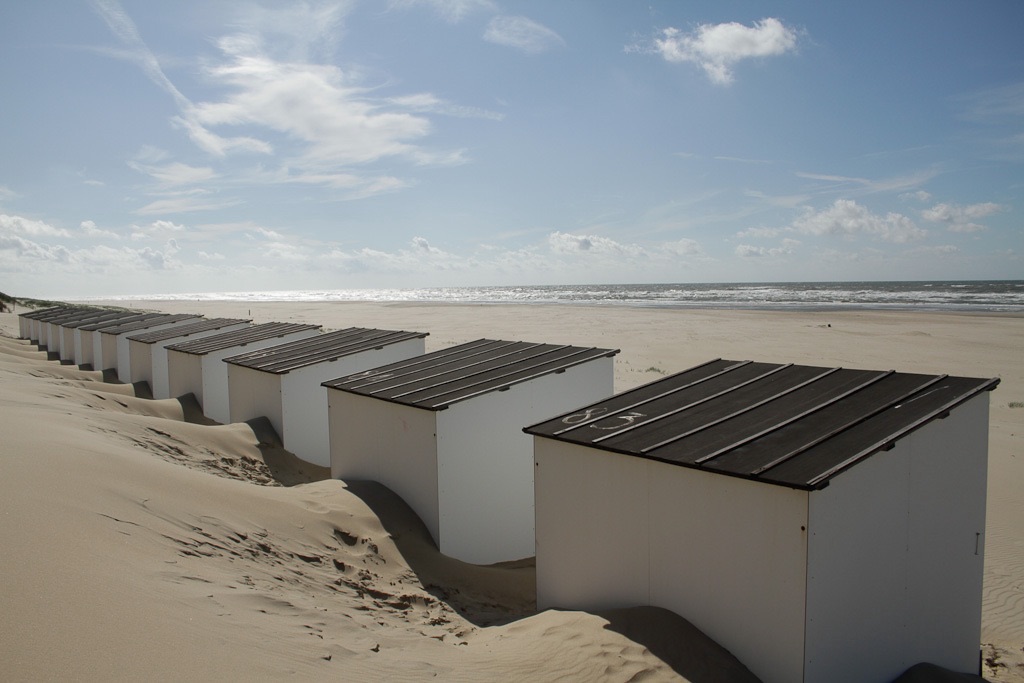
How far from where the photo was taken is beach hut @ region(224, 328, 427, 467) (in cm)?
1416

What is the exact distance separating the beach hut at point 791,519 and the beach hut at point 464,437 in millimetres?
2245

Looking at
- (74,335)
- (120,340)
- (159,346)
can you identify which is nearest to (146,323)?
(120,340)

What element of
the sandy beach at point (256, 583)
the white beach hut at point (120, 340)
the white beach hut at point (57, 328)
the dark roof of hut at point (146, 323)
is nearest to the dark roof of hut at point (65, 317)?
the white beach hut at point (57, 328)

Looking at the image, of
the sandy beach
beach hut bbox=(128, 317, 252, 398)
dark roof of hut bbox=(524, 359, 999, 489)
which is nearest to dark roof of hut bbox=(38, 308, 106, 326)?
beach hut bbox=(128, 317, 252, 398)

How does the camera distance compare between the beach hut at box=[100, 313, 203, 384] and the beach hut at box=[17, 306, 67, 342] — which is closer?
the beach hut at box=[100, 313, 203, 384]

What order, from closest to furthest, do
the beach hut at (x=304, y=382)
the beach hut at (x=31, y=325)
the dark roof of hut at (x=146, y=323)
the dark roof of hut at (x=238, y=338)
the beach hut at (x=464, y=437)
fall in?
1. the beach hut at (x=464, y=437)
2. the beach hut at (x=304, y=382)
3. the dark roof of hut at (x=238, y=338)
4. the dark roof of hut at (x=146, y=323)
5. the beach hut at (x=31, y=325)

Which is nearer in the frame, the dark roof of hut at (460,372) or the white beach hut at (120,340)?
the dark roof of hut at (460,372)

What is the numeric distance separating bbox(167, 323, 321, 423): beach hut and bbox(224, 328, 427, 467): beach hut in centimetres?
239

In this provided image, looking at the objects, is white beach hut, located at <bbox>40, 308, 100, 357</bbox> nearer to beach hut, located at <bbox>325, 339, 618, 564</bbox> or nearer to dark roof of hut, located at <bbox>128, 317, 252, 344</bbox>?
dark roof of hut, located at <bbox>128, 317, 252, 344</bbox>

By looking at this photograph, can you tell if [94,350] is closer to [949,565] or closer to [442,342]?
[442,342]

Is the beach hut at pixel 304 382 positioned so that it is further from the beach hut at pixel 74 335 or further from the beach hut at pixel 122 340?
the beach hut at pixel 74 335

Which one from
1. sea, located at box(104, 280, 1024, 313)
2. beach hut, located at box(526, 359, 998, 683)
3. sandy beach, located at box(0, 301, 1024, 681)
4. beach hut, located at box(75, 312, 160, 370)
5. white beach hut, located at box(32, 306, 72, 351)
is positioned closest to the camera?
sandy beach, located at box(0, 301, 1024, 681)

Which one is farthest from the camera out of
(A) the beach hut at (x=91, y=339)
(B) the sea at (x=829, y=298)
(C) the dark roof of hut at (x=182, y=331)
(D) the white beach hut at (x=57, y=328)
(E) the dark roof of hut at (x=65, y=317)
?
(B) the sea at (x=829, y=298)

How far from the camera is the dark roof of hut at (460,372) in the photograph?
32.3ft
